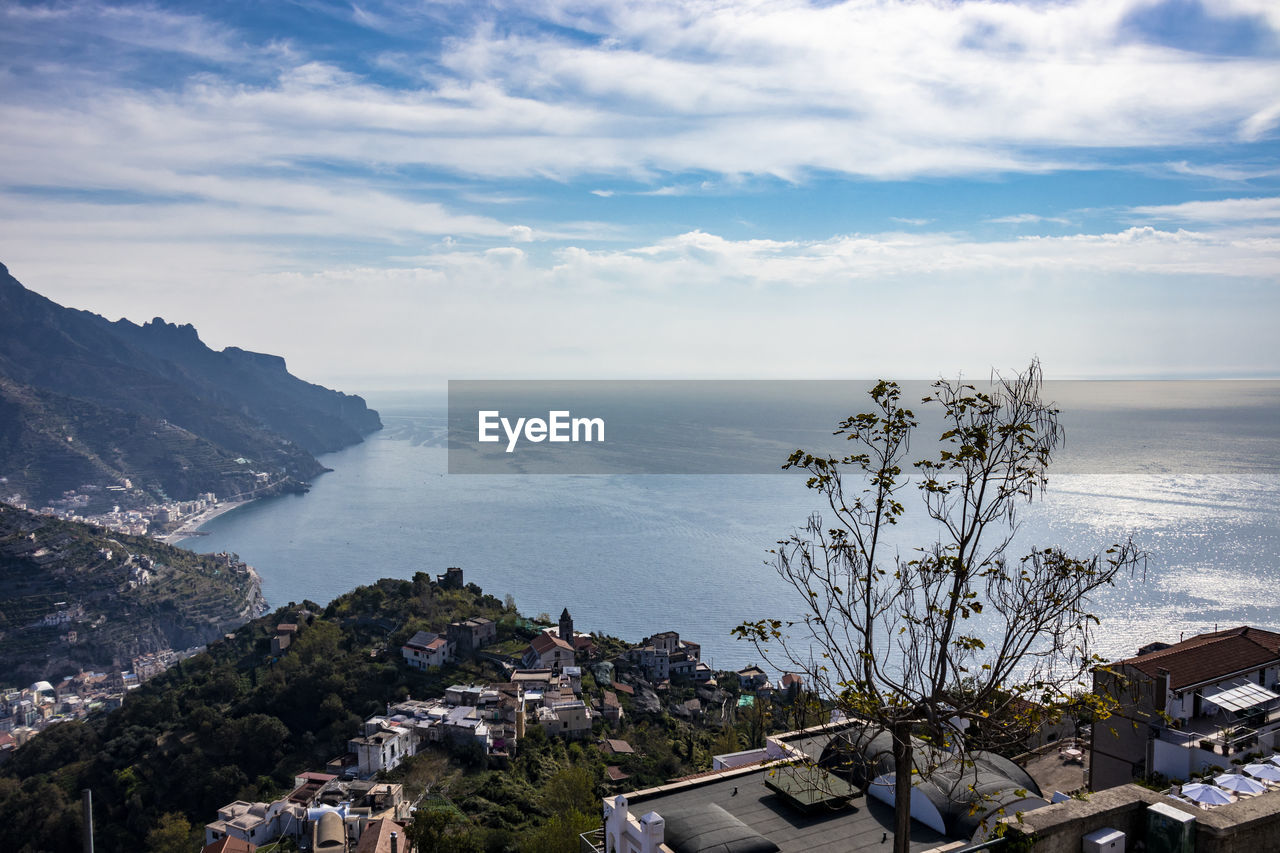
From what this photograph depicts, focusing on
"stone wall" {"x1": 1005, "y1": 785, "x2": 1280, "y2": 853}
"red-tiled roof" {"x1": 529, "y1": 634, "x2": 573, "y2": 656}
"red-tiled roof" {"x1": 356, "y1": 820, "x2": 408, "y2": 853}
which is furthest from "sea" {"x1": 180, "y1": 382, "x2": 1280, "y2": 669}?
"stone wall" {"x1": 1005, "y1": 785, "x2": 1280, "y2": 853}

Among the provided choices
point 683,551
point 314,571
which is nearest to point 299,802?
point 683,551

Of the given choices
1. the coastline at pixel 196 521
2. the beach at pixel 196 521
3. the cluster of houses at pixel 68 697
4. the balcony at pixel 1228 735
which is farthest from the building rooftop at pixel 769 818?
the coastline at pixel 196 521

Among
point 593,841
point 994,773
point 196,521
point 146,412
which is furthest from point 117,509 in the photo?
point 994,773

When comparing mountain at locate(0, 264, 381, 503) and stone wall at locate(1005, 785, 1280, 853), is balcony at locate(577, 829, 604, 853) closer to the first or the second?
stone wall at locate(1005, 785, 1280, 853)

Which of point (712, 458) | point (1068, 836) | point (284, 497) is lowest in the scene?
point (284, 497)

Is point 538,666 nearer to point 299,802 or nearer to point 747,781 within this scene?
point 299,802

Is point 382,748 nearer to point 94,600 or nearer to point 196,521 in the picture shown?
point 94,600
